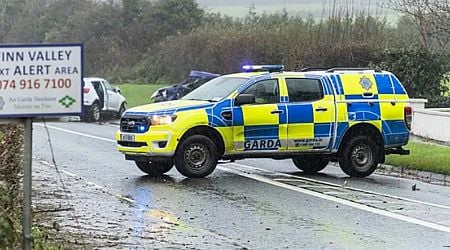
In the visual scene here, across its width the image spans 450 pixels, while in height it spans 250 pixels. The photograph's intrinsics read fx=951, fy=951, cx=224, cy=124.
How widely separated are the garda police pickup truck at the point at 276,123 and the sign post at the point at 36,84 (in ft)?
26.6

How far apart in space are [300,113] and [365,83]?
58.8 inches

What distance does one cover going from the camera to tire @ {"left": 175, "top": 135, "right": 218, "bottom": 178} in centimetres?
1546

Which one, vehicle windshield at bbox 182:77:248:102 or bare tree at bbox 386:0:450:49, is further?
bare tree at bbox 386:0:450:49

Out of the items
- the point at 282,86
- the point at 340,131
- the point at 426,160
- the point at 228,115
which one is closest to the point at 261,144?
the point at 228,115

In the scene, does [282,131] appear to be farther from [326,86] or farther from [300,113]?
[326,86]

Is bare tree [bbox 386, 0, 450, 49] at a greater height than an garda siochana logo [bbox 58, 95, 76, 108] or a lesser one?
greater

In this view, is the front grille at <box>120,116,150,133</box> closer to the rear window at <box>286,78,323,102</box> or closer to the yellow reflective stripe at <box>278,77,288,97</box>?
the yellow reflective stripe at <box>278,77,288,97</box>

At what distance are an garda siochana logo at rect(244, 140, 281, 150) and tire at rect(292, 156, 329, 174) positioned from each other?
1.34 m

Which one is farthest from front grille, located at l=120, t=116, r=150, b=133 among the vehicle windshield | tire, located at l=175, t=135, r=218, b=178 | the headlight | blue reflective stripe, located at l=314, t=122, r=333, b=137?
blue reflective stripe, located at l=314, t=122, r=333, b=137

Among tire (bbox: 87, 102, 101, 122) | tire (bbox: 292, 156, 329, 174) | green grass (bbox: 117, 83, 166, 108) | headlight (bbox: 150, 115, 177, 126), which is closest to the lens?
headlight (bbox: 150, 115, 177, 126)

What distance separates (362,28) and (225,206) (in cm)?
2442

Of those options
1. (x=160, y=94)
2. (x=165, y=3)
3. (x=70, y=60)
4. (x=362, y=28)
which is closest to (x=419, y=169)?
(x=70, y=60)

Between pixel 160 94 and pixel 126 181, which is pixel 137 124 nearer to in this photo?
pixel 126 181

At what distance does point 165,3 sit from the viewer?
57219 mm
